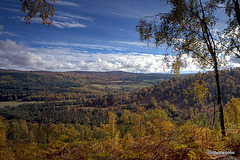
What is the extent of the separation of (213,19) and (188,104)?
169514 mm

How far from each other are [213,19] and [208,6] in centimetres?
75

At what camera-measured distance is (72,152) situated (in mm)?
4988

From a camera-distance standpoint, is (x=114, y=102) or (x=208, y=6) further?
(x=114, y=102)

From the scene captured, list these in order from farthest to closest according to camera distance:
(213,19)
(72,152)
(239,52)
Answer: (213,19)
(239,52)
(72,152)

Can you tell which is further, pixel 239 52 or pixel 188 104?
pixel 188 104

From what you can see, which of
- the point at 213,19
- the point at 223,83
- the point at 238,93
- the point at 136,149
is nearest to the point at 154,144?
the point at 136,149

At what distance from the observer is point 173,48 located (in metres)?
8.07

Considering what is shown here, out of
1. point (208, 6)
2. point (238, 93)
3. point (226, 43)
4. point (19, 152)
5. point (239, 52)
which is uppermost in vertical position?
point (208, 6)

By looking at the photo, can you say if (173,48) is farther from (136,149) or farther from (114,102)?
(114,102)

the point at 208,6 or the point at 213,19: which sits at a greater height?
the point at 208,6

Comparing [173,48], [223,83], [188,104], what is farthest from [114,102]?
[173,48]

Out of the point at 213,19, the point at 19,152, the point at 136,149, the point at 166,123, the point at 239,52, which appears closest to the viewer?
the point at 136,149

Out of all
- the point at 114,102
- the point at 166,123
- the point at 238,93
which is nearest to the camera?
the point at 166,123

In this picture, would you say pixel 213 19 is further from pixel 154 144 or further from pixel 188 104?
pixel 188 104
